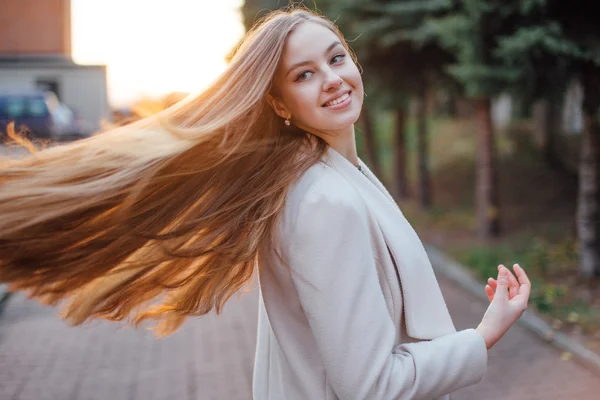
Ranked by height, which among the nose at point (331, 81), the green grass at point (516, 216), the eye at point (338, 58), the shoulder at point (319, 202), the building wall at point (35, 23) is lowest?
the green grass at point (516, 216)

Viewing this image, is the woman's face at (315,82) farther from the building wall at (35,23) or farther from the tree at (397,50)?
the building wall at (35,23)

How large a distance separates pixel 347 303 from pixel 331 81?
570mm

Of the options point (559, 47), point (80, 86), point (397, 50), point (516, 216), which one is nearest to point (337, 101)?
point (559, 47)

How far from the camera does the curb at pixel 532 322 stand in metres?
5.50

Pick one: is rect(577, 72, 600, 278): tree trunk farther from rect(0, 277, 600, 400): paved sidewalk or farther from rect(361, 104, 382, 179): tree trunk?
rect(361, 104, 382, 179): tree trunk

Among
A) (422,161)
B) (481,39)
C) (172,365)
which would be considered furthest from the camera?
(422,161)

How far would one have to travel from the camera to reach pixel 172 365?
562 cm

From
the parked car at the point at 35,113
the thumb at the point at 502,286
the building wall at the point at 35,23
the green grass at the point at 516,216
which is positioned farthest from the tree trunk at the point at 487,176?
the parked car at the point at 35,113

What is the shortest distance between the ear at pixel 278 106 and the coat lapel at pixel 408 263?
0.15 m

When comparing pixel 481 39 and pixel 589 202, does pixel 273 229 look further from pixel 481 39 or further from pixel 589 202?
pixel 589 202

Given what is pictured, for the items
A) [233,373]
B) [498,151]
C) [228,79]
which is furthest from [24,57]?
[228,79]

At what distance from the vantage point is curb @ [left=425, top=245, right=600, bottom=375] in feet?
18.1

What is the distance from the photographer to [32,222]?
Result: 1.50 m

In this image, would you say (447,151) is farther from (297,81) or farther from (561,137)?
(297,81)
